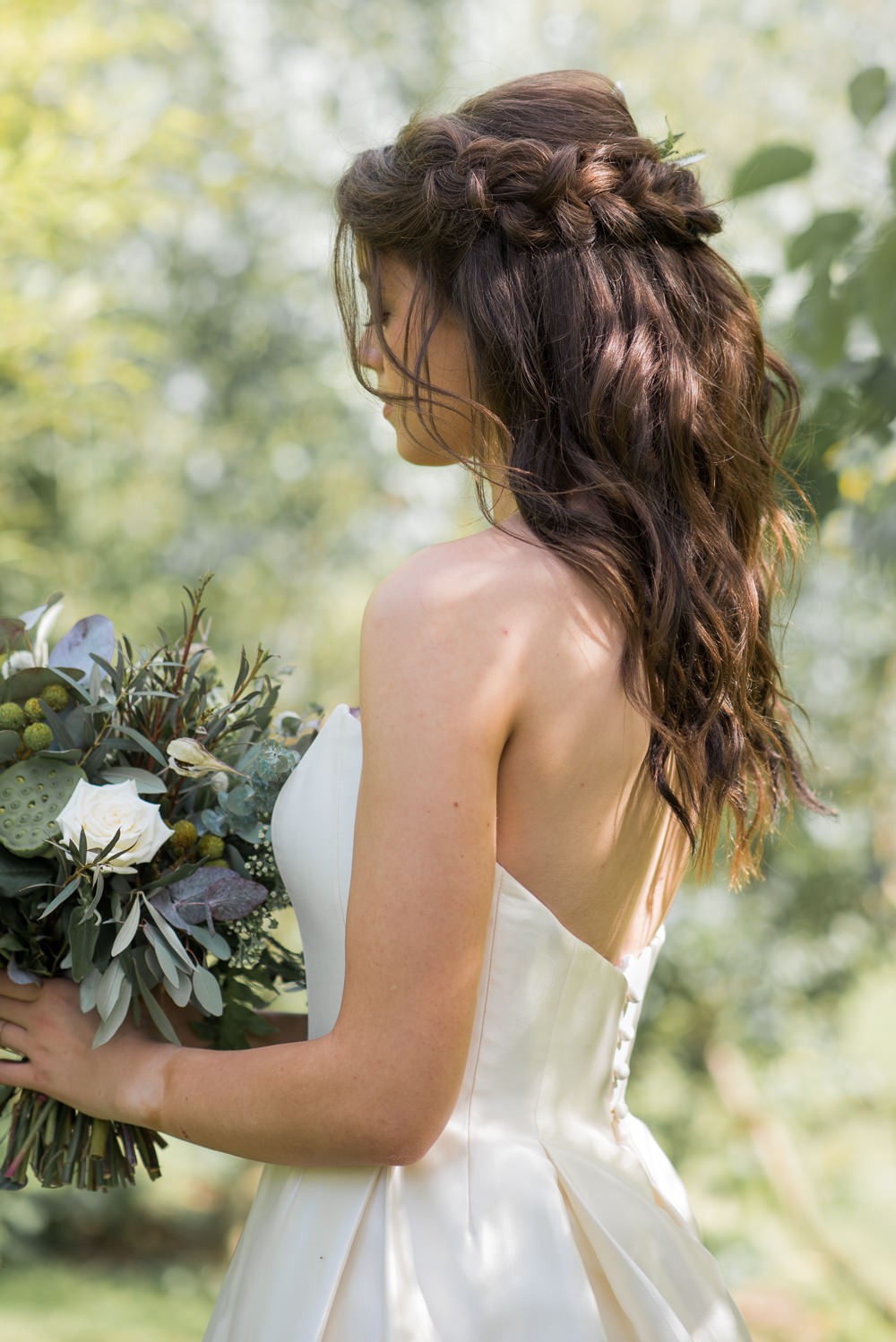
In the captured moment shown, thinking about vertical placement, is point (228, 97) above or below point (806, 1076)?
above

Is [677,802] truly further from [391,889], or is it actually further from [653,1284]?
[653,1284]

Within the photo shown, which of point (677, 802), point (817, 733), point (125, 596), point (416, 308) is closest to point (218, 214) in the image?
point (125, 596)

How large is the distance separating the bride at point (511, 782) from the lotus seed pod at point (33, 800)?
236 millimetres

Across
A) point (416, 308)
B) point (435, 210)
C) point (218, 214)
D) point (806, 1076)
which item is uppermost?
point (435, 210)

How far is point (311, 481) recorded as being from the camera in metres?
6.39

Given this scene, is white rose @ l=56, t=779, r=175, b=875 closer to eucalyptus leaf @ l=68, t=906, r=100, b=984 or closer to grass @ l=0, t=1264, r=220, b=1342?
eucalyptus leaf @ l=68, t=906, r=100, b=984

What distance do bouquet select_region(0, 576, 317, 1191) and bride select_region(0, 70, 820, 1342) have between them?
10cm

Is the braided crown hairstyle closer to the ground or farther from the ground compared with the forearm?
farther from the ground

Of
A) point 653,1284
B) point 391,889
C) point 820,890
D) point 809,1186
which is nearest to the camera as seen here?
point 391,889

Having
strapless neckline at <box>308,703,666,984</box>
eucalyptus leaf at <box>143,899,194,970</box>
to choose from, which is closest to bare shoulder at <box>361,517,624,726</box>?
strapless neckline at <box>308,703,666,984</box>

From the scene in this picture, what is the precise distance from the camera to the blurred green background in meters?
4.55

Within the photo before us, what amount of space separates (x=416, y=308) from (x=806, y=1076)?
537 centimetres

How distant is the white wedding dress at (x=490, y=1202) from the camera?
49.3 inches

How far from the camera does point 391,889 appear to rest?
1153 millimetres
